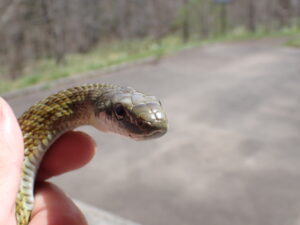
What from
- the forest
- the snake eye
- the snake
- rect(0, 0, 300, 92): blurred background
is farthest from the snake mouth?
the forest

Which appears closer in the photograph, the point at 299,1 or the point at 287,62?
the point at 287,62

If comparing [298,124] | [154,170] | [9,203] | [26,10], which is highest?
[9,203]

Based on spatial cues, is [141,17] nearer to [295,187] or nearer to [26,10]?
[26,10]

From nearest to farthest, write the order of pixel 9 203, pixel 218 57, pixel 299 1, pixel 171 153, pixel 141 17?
pixel 9 203 → pixel 171 153 → pixel 218 57 → pixel 141 17 → pixel 299 1

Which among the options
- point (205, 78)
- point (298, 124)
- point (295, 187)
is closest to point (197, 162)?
point (295, 187)

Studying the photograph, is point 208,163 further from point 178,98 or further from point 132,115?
point 132,115

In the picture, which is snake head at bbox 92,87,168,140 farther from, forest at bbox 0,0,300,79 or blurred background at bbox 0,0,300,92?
forest at bbox 0,0,300,79
